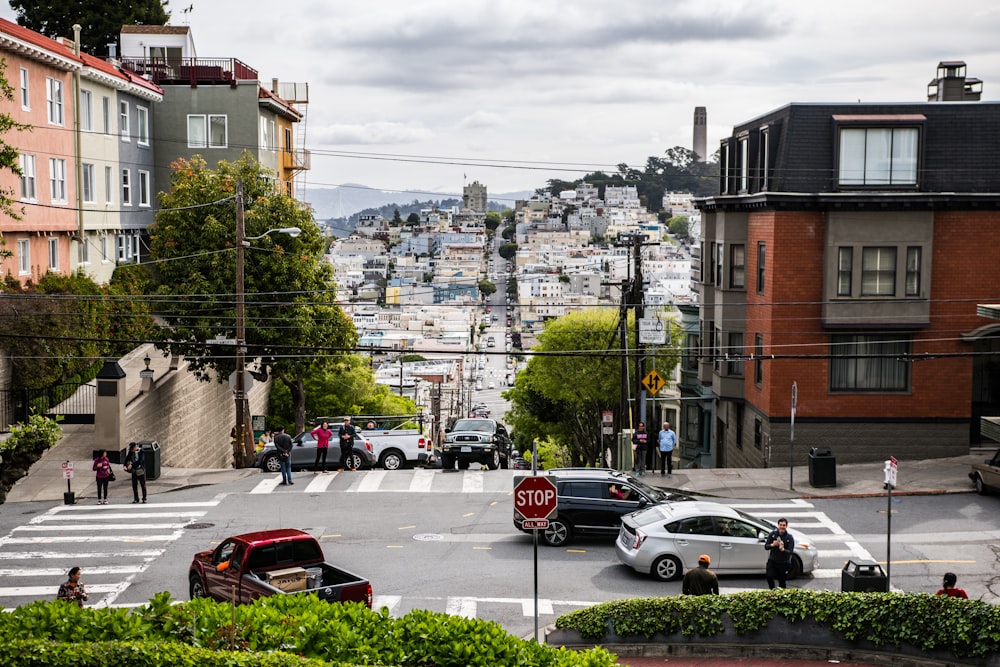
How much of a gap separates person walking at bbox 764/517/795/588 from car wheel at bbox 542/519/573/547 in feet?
15.8

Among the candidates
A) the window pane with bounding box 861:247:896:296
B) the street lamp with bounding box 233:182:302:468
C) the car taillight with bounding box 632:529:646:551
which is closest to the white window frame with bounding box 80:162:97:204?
the street lamp with bounding box 233:182:302:468

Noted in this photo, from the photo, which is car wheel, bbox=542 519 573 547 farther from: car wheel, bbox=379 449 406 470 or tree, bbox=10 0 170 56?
tree, bbox=10 0 170 56

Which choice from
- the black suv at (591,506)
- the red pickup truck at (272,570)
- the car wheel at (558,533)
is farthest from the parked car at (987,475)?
the red pickup truck at (272,570)

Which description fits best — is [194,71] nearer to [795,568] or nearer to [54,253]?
[54,253]

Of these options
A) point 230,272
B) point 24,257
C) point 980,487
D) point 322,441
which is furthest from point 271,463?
point 980,487

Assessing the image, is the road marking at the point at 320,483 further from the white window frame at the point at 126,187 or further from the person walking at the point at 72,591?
the white window frame at the point at 126,187

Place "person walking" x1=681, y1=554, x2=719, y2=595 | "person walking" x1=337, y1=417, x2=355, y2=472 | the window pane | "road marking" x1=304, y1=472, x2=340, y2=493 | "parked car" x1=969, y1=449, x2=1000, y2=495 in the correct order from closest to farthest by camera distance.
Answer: "person walking" x1=681, y1=554, x2=719, y2=595 → "parked car" x1=969, y1=449, x2=1000, y2=495 → "road marking" x1=304, y1=472, x2=340, y2=493 → "person walking" x1=337, y1=417, x2=355, y2=472 → the window pane

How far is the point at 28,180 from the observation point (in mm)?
35625

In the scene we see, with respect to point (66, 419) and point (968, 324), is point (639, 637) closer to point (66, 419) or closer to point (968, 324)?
point (968, 324)

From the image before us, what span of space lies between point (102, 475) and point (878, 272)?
22.8m

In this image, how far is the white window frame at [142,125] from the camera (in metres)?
46.6

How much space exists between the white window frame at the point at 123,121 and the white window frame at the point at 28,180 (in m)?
8.38

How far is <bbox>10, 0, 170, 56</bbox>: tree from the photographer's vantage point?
206 ft

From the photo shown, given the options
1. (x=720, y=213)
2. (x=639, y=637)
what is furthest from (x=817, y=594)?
(x=720, y=213)
